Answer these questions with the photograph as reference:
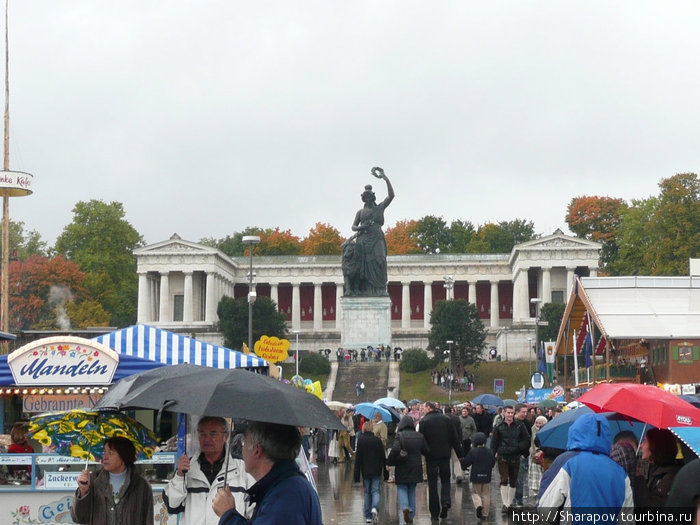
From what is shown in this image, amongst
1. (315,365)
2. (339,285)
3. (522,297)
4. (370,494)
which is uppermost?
(339,285)

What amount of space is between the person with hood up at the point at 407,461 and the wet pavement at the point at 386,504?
367 millimetres

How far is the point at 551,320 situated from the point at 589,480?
83.2 meters

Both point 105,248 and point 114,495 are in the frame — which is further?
point 105,248

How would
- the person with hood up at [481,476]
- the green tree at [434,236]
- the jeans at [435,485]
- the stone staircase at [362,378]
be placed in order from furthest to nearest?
the green tree at [434,236] → the stone staircase at [362,378] → the person with hood up at [481,476] → the jeans at [435,485]

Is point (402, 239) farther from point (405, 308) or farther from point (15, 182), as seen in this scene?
point (15, 182)

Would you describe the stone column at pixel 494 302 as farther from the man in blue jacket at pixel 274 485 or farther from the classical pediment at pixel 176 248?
the man in blue jacket at pixel 274 485

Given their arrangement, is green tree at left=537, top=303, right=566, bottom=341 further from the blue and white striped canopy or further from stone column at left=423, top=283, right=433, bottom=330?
the blue and white striped canopy

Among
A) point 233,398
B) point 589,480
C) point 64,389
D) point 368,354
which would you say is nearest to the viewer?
point 233,398

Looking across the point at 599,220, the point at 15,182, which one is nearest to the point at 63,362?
the point at 15,182

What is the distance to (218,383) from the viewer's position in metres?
6.86

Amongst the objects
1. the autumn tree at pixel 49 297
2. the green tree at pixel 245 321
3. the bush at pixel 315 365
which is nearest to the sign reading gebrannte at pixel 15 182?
the bush at pixel 315 365

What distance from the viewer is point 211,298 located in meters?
109

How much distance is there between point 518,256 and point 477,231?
2393 cm

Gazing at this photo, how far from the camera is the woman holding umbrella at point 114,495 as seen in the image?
804cm
